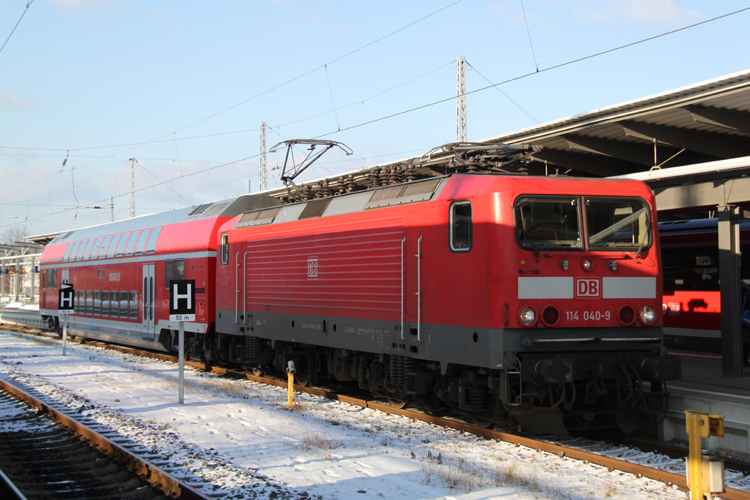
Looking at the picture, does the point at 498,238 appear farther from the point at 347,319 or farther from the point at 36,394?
the point at 36,394

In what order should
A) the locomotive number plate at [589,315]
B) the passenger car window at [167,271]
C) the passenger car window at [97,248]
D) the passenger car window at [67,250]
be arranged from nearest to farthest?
the locomotive number plate at [589,315], the passenger car window at [167,271], the passenger car window at [97,248], the passenger car window at [67,250]

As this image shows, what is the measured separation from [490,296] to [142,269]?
47.2 ft

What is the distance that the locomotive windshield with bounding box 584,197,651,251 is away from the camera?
9.20 m

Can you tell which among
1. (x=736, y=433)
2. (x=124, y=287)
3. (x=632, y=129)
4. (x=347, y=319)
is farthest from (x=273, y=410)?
(x=124, y=287)

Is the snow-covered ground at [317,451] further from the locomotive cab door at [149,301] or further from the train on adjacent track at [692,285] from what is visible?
the train on adjacent track at [692,285]

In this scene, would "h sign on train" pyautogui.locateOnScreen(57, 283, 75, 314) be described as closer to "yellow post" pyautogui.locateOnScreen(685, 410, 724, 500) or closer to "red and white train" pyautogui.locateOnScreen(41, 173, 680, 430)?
"red and white train" pyautogui.locateOnScreen(41, 173, 680, 430)

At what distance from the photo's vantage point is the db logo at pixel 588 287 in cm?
892

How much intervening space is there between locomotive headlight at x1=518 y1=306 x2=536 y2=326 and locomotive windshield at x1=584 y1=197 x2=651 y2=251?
127cm

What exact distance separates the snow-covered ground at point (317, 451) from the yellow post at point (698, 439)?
709 millimetres

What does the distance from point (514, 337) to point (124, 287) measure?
1621 cm

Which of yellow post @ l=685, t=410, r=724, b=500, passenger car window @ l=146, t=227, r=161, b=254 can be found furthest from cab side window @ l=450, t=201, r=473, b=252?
passenger car window @ l=146, t=227, r=161, b=254

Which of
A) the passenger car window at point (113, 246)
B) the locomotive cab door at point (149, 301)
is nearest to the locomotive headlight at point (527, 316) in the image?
the locomotive cab door at point (149, 301)

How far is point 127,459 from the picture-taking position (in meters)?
8.12

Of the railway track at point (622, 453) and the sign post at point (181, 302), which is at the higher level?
the sign post at point (181, 302)
